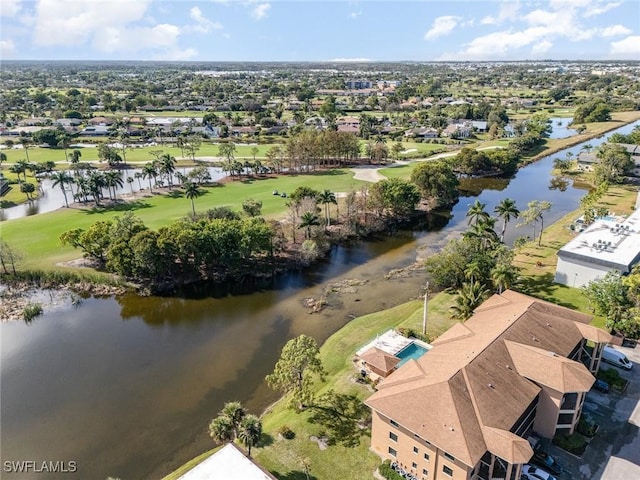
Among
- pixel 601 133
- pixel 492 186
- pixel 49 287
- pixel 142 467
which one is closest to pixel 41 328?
pixel 49 287

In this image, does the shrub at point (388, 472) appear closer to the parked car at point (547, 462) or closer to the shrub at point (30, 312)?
the parked car at point (547, 462)

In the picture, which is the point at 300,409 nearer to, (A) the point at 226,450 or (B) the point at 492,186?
(A) the point at 226,450

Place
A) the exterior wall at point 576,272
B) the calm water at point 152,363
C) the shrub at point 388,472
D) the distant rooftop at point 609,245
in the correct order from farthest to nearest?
1. the exterior wall at point 576,272
2. the distant rooftop at point 609,245
3. the calm water at point 152,363
4. the shrub at point 388,472

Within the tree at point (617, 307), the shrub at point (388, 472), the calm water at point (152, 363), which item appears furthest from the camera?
the tree at point (617, 307)

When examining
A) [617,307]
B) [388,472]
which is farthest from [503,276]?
[388,472]

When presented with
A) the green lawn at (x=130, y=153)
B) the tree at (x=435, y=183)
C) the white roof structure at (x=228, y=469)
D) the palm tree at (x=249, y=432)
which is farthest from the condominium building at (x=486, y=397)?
the green lawn at (x=130, y=153)

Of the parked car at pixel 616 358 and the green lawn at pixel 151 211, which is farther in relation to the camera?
the green lawn at pixel 151 211

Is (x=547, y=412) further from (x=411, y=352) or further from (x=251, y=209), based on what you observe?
(x=251, y=209)
